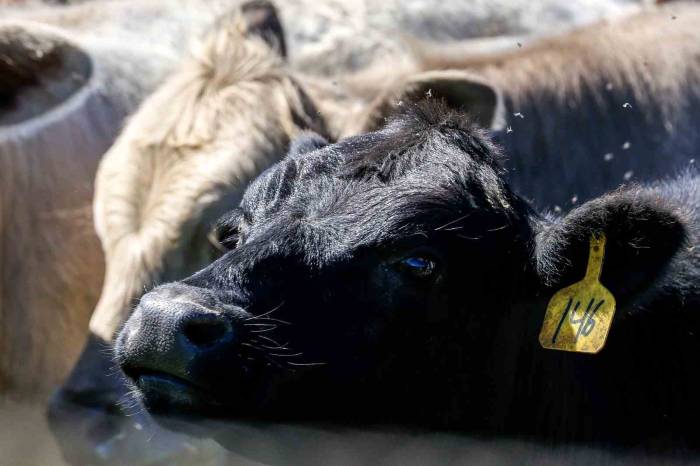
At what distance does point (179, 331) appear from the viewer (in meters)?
2.27

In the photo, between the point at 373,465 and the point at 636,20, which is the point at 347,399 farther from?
the point at 636,20

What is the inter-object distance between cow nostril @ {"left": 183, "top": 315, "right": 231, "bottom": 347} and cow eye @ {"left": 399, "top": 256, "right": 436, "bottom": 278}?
0.40 meters

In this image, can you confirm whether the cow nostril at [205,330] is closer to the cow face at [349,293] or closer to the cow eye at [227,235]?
the cow face at [349,293]

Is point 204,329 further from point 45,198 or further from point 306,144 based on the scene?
point 45,198

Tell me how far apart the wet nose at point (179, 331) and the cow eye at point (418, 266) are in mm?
367

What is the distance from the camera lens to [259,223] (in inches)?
103

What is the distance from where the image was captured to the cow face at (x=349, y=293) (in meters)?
2.34

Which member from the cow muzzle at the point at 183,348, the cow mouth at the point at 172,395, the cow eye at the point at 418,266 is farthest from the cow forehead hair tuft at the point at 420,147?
the cow mouth at the point at 172,395

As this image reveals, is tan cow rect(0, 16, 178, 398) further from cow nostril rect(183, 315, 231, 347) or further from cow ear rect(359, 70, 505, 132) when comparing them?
cow nostril rect(183, 315, 231, 347)

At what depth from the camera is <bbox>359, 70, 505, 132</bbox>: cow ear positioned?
11.4 ft

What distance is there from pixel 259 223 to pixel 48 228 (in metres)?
1.93

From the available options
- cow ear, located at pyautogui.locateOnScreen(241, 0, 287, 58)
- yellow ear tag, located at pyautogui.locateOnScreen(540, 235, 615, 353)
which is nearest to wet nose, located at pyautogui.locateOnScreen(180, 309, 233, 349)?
yellow ear tag, located at pyautogui.locateOnScreen(540, 235, 615, 353)

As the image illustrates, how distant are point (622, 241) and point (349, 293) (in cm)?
56

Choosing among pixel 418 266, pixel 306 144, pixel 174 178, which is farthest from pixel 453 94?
pixel 418 266
